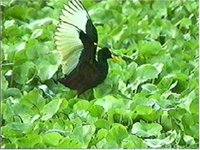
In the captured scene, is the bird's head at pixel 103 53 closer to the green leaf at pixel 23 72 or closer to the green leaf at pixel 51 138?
the green leaf at pixel 23 72

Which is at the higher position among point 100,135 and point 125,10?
point 100,135

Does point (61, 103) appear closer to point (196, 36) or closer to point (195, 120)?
point (195, 120)

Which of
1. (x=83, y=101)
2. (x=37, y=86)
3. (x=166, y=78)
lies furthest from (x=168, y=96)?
(x=37, y=86)

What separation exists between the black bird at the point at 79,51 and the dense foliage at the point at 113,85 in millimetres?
52

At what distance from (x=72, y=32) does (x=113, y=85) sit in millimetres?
258

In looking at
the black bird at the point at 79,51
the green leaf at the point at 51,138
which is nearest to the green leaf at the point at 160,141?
the green leaf at the point at 51,138

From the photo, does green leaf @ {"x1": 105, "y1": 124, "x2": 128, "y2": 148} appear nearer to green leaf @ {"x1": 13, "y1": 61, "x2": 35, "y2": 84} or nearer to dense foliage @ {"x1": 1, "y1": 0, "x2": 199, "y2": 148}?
dense foliage @ {"x1": 1, "y1": 0, "x2": 199, "y2": 148}

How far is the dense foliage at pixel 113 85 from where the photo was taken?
2.13 meters

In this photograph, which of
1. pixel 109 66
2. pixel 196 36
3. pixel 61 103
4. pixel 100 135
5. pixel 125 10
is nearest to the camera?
pixel 100 135

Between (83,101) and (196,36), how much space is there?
98 centimetres

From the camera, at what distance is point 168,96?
2.43 m

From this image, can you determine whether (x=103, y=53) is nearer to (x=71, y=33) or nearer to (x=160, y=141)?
(x=71, y=33)

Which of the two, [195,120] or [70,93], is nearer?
[195,120]

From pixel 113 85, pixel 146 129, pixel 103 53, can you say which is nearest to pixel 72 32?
pixel 103 53
